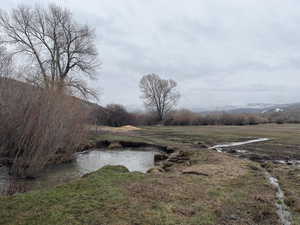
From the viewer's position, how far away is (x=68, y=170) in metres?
9.09

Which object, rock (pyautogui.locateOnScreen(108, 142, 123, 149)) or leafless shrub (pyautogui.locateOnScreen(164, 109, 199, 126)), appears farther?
leafless shrub (pyautogui.locateOnScreen(164, 109, 199, 126))

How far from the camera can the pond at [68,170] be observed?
6809 mm

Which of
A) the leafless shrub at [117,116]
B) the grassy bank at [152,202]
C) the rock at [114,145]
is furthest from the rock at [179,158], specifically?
the leafless shrub at [117,116]

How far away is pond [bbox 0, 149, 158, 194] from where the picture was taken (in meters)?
6.81

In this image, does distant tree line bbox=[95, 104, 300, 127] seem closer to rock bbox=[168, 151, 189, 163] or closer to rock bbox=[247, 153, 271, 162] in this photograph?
rock bbox=[168, 151, 189, 163]

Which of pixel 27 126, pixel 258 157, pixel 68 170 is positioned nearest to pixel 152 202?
pixel 27 126

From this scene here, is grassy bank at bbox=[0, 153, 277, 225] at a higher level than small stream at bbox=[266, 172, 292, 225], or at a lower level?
higher

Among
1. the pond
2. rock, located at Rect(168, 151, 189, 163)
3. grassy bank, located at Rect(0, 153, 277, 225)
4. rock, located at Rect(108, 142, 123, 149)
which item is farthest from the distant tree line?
grassy bank, located at Rect(0, 153, 277, 225)

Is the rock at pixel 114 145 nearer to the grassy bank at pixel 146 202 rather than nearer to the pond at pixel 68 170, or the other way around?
the pond at pixel 68 170

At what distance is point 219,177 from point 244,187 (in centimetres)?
108

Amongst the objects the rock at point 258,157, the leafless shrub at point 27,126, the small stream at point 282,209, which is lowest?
the small stream at point 282,209

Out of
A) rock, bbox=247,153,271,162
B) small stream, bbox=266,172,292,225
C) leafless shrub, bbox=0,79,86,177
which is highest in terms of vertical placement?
leafless shrub, bbox=0,79,86,177

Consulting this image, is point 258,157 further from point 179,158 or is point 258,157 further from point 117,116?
point 117,116

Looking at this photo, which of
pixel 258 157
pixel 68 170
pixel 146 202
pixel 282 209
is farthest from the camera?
pixel 258 157
